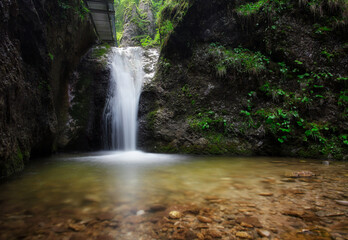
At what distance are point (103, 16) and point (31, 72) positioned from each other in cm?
561

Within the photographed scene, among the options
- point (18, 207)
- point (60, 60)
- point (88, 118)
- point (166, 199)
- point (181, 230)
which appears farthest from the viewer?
point (88, 118)

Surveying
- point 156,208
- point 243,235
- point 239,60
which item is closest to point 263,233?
point 243,235

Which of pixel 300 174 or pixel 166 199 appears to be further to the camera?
pixel 300 174

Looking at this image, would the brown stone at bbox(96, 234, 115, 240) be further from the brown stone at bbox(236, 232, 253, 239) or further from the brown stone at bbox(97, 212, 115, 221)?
the brown stone at bbox(236, 232, 253, 239)

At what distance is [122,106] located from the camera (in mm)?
6707

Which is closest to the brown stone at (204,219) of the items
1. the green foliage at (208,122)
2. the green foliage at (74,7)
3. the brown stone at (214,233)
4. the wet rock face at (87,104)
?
the brown stone at (214,233)

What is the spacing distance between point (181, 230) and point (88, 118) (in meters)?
5.92

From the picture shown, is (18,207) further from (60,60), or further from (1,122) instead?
(60,60)

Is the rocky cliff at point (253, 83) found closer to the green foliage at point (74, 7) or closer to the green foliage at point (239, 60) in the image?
the green foliage at point (239, 60)

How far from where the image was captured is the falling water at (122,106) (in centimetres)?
640

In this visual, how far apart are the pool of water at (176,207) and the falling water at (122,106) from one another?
364 cm

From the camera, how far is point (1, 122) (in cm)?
269

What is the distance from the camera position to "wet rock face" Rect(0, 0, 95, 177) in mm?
2887

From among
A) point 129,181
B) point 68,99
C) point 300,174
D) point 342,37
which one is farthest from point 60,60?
point 342,37
